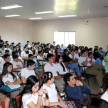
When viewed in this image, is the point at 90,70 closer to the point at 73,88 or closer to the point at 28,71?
the point at 28,71

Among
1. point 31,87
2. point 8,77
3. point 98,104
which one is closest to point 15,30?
point 8,77

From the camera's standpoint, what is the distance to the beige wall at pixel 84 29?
36.0 feet

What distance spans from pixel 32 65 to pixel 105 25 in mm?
8106

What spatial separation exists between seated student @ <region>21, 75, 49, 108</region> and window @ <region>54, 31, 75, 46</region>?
1031 centimetres

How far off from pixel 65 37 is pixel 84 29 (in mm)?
1843

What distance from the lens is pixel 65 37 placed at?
1291cm

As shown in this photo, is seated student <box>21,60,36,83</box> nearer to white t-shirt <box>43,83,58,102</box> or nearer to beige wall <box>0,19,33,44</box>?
white t-shirt <box>43,83,58,102</box>

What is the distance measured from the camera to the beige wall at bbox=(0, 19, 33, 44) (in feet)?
40.9

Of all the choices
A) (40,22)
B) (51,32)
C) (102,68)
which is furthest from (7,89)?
(40,22)

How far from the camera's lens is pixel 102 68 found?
5477mm

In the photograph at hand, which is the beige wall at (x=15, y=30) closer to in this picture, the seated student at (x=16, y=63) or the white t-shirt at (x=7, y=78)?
the seated student at (x=16, y=63)

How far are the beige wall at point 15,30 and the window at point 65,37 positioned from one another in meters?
2.56

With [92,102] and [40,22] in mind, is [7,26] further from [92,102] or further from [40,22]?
[92,102]

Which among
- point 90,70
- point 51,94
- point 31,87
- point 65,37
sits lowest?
point 90,70
